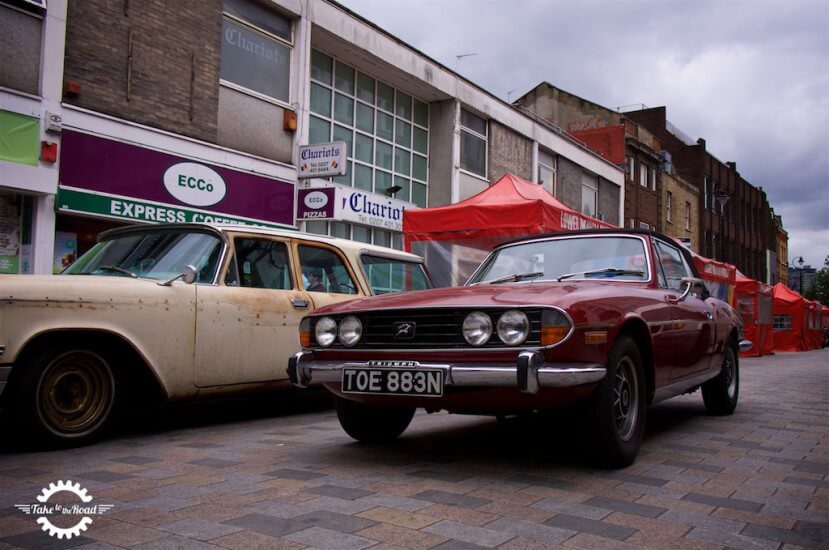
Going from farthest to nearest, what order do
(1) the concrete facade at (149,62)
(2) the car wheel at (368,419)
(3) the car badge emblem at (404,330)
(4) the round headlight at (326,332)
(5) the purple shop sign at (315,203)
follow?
(5) the purple shop sign at (315,203) → (1) the concrete facade at (149,62) → (2) the car wheel at (368,419) → (4) the round headlight at (326,332) → (3) the car badge emblem at (404,330)

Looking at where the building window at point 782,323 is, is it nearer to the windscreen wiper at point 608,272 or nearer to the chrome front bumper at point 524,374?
the windscreen wiper at point 608,272

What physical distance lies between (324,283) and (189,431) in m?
1.82

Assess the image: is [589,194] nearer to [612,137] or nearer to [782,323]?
[612,137]

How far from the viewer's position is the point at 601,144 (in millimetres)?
33719

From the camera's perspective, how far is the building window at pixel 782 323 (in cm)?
3039

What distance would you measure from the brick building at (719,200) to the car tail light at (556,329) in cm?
3782

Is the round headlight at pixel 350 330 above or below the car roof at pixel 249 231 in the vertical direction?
below

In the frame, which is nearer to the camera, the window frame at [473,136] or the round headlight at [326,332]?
the round headlight at [326,332]

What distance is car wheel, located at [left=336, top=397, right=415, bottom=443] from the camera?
15.6 feet

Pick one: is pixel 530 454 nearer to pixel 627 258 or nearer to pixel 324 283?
pixel 627 258

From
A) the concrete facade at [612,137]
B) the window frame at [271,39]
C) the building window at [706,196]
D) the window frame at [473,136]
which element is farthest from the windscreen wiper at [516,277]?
the building window at [706,196]

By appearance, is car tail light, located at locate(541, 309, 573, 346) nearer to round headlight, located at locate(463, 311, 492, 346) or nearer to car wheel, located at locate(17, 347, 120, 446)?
round headlight, located at locate(463, 311, 492, 346)

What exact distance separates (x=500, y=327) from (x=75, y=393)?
2872mm

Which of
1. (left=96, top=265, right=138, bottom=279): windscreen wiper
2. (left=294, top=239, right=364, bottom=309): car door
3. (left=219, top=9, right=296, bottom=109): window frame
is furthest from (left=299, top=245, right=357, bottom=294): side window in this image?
(left=219, top=9, right=296, bottom=109): window frame
